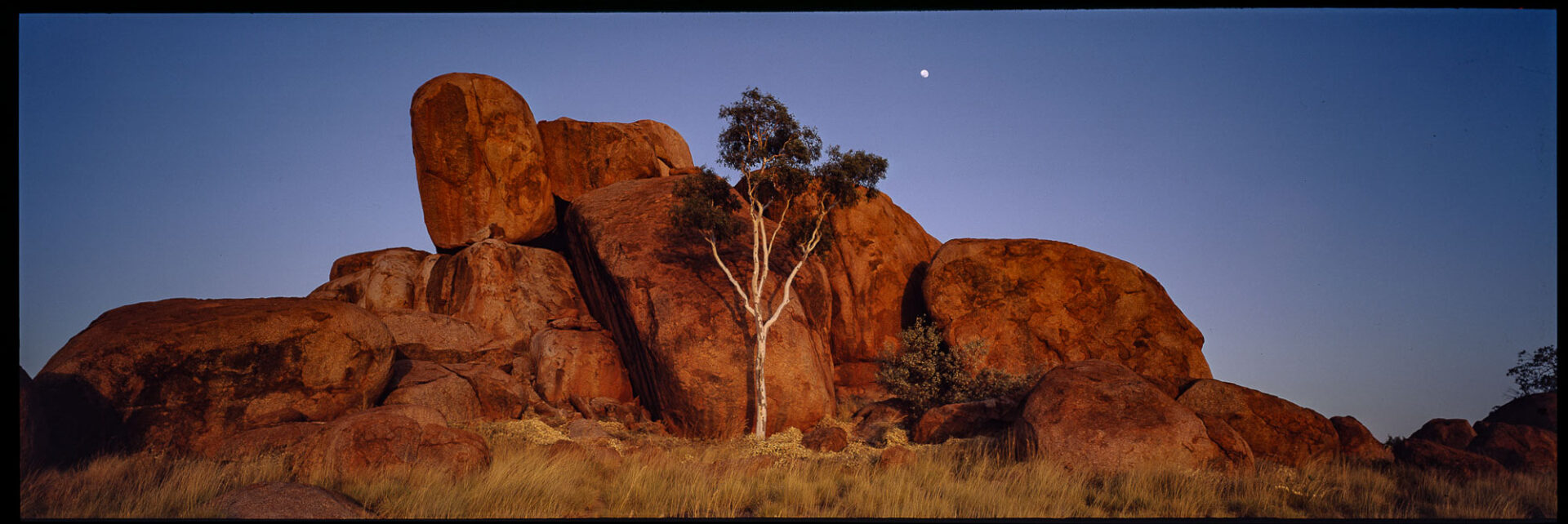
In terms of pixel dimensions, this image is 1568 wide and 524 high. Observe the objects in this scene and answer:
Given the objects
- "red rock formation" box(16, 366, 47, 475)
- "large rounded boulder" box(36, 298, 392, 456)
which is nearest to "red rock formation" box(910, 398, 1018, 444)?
"large rounded boulder" box(36, 298, 392, 456)

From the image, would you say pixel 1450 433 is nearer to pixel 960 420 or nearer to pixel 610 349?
pixel 960 420

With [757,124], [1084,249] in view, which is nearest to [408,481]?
[757,124]

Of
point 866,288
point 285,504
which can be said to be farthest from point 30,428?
point 866,288

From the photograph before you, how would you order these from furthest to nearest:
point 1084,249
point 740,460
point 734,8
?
point 1084,249, point 740,460, point 734,8

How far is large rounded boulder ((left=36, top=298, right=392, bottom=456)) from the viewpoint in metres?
13.3

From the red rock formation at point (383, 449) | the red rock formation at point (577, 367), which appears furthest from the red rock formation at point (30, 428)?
the red rock formation at point (577, 367)

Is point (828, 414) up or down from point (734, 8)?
down

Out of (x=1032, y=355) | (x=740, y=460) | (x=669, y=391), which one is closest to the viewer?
(x=740, y=460)

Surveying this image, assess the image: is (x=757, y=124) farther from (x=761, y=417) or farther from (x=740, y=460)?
(x=740, y=460)

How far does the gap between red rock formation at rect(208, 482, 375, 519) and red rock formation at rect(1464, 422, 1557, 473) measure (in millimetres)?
17388

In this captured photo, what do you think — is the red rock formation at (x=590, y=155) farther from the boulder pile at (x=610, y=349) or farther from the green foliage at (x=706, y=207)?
the green foliage at (x=706, y=207)

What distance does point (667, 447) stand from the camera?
54.6ft

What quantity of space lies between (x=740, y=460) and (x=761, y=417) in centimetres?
482

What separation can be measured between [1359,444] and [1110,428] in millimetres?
5615
